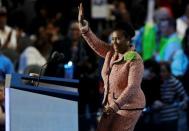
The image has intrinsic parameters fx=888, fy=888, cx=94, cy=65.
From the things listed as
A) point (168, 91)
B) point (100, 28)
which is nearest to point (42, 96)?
point (168, 91)

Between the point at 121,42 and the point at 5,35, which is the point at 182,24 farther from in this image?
the point at 121,42

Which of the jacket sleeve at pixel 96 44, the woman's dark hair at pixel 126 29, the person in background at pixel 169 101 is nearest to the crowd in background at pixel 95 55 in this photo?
the person in background at pixel 169 101

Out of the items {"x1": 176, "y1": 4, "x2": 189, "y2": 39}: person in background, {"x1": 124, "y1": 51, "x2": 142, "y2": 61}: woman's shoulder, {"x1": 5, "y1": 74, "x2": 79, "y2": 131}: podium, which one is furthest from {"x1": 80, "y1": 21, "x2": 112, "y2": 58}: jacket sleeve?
{"x1": 176, "y1": 4, "x2": 189, "y2": 39}: person in background

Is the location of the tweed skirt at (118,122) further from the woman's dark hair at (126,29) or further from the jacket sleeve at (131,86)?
the woman's dark hair at (126,29)

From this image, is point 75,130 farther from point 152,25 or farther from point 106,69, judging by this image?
point 152,25

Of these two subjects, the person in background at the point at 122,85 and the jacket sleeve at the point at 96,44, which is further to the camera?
the jacket sleeve at the point at 96,44

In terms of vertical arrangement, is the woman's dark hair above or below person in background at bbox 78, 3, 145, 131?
above

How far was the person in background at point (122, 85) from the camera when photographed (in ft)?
27.2

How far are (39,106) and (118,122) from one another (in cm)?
104

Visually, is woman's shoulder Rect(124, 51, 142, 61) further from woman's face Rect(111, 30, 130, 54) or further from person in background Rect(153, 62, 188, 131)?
person in background Rect(153, 62, 188, 131)

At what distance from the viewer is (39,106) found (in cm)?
766

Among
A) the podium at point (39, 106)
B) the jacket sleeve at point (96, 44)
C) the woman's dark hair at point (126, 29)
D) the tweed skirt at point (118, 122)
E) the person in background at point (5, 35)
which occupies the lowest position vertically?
the tweed skirt at point (118, 122)

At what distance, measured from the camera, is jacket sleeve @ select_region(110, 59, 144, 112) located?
27.0 feet

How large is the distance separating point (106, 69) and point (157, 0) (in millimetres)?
8799
